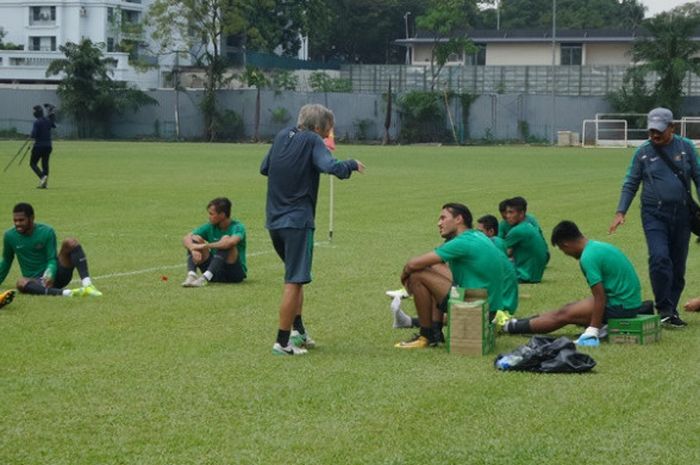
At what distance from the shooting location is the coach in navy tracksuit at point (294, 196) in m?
11.3

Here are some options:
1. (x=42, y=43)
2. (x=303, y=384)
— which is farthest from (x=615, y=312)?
(x=42, y=43)

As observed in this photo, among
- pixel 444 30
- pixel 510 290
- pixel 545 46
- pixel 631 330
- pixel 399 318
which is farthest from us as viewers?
pixel 545 46

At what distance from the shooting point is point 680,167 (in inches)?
523

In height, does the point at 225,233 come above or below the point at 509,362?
above

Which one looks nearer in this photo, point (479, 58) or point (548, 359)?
point (548, 359)

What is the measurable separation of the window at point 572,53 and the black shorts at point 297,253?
97332mm

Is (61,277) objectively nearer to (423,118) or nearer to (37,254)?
(37,254)

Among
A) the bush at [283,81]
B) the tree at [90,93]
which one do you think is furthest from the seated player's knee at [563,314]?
the bush at [283,81]

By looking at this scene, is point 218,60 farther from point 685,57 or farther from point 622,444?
point 622,444

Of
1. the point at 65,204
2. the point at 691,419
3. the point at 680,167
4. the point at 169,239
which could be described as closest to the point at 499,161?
the point at 65,204

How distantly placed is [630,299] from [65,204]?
18.7m

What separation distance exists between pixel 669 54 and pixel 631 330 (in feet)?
216

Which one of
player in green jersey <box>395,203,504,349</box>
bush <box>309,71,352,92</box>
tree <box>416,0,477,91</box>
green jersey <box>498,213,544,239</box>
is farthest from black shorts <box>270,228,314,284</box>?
tree <box>416,0,477,91</box>

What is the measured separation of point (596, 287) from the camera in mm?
11930
